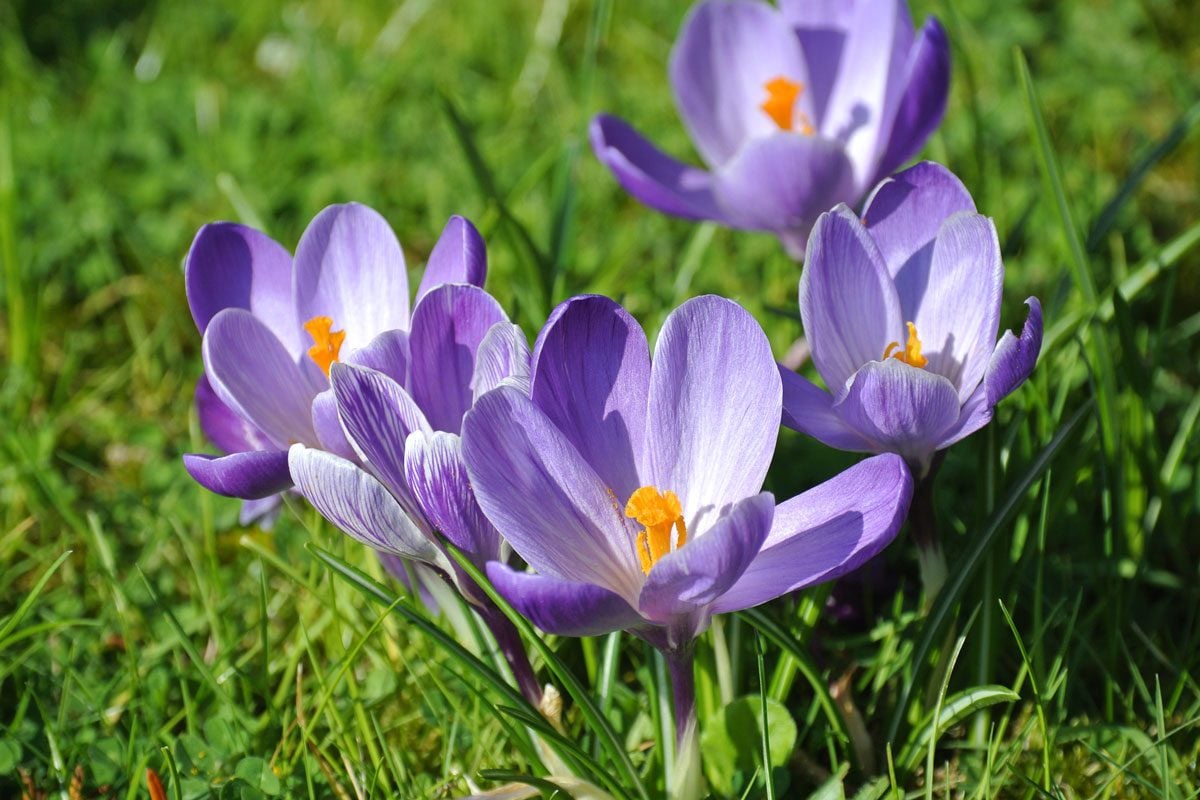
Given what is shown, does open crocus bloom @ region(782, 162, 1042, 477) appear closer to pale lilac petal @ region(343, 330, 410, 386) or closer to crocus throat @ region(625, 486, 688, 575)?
crocus throat @ region(625, 486, 688, 575)

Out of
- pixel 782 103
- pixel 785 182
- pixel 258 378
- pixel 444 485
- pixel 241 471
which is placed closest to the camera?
pixel 444 485

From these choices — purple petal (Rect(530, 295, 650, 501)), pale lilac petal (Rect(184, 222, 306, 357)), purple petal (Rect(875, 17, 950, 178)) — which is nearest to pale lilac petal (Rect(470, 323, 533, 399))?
purple petal (Rect(530, 295, 650, 501))

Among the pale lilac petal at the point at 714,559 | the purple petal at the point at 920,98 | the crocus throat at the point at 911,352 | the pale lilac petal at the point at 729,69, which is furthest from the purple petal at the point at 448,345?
the pale lilac petal at the point at 729,69

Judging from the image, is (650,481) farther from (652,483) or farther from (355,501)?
(355,501)

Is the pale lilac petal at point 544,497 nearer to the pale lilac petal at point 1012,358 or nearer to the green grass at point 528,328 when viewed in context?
the green grass at point 528,328

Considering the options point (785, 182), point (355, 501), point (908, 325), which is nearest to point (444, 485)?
point (355, 501)

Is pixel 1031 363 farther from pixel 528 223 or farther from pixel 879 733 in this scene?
pixel 528 223

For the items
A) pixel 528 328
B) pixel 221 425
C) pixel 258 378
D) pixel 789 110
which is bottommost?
pixel 528 328
